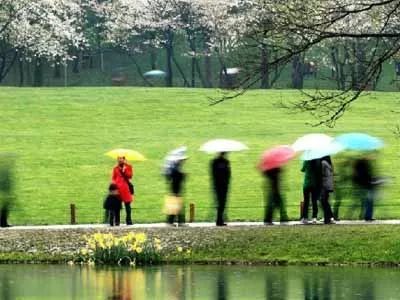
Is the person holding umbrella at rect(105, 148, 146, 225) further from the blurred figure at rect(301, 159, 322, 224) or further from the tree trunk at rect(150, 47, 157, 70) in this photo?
the tree trunk at rect(150, 47, 157, 70)

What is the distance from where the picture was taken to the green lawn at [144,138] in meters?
41.2

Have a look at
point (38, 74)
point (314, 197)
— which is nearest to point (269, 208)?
point (314, 197)

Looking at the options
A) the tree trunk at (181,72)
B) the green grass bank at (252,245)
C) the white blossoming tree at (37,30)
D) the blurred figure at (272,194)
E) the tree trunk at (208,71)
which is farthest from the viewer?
the tree trunk at (208,71)

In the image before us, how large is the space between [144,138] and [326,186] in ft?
89.7

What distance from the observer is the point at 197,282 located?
2556cm

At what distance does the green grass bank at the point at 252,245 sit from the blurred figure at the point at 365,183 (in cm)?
154

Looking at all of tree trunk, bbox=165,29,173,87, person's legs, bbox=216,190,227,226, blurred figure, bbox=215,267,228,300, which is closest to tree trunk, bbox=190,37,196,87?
tree trunk, bbox=165,29,173,87

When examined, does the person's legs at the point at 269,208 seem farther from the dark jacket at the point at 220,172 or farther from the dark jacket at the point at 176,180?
the dark jacket at the point at 176,180

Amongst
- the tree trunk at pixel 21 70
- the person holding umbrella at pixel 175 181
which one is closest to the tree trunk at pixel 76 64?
the tree trunk at pixel 21 70

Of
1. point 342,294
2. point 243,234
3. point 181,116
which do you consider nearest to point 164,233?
point 243,234

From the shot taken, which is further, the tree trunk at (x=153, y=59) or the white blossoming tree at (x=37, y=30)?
the tree trunk at (x=153, y=59)

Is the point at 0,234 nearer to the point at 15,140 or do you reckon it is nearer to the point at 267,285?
the point at 267,285

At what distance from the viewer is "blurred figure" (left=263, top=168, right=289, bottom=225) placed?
104 feet

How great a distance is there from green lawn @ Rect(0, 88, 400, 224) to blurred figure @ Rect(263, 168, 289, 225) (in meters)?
3.92
